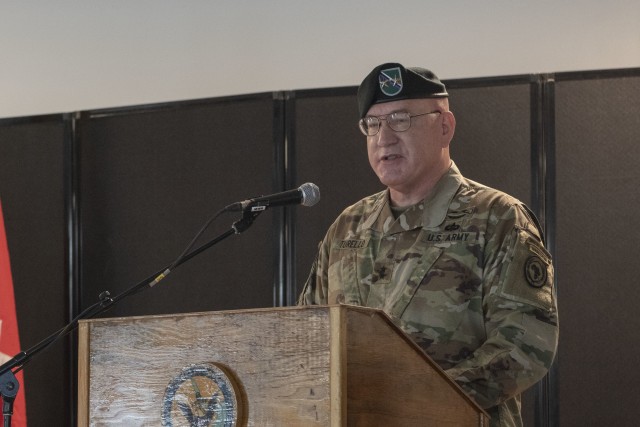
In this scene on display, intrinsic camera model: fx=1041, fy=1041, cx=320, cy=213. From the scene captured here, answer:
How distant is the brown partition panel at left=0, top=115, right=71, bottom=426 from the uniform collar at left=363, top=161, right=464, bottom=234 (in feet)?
7.96

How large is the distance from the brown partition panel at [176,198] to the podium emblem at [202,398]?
8.58 ft

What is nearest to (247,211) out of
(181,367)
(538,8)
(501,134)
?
(181,367)

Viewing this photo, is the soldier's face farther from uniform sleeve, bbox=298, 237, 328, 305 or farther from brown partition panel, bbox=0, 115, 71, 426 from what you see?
brown partition panel, bbox=0, 115, 71, 426

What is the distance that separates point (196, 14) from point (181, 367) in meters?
3.48

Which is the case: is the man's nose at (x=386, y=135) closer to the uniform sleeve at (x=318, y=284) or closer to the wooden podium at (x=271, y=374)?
the uniform sleeve at (x=318, y=284)

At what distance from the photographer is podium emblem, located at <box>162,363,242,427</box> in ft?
5.89

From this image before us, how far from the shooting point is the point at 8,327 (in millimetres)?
4824

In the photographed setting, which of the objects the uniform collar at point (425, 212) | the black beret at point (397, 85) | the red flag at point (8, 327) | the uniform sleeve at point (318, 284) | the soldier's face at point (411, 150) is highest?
the black beret at point (397, 85)

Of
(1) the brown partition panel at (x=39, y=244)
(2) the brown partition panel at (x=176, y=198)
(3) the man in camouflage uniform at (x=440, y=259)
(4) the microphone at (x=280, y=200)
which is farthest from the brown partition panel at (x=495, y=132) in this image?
(4) the microphone at (x=280, y=200)

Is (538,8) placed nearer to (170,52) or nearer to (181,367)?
(170,52)

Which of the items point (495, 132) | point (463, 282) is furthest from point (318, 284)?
point (495, 132)

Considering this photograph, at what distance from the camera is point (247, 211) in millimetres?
2336

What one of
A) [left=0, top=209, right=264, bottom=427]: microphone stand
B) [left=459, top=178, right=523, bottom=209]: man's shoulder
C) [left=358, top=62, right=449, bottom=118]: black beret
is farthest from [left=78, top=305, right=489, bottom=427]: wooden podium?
[left=358, top=62, right=449, bottom=118]: black beret

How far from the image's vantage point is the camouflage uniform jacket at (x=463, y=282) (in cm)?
237
